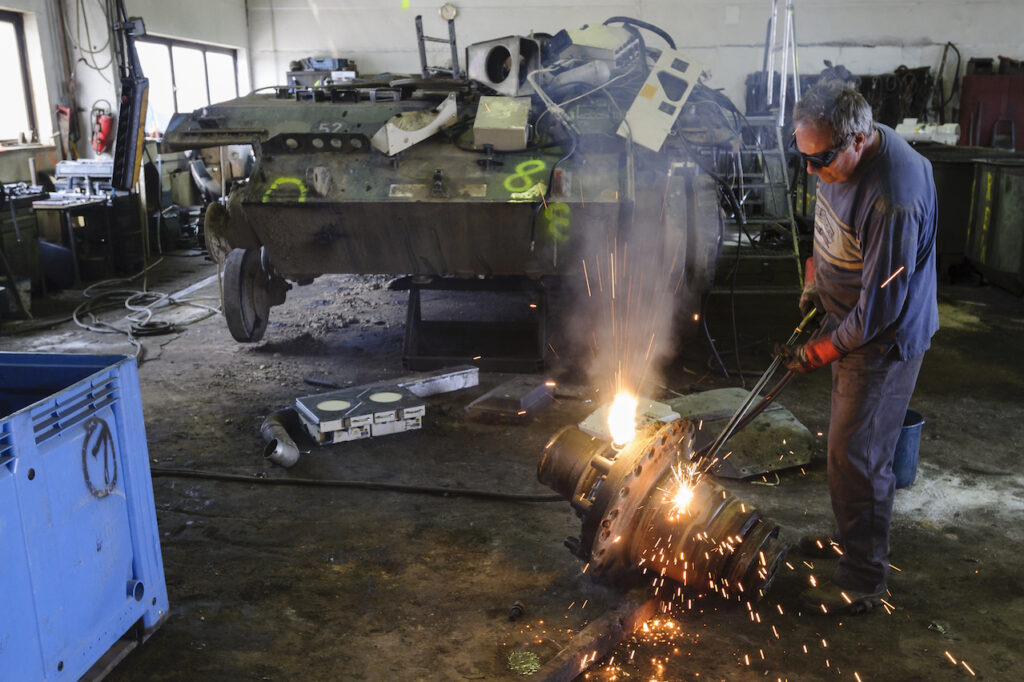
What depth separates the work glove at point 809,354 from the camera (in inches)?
116

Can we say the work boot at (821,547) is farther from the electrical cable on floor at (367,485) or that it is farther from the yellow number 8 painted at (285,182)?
the yellow number 8 painted at (285,182)

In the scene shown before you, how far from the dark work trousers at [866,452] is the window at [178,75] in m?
11.4

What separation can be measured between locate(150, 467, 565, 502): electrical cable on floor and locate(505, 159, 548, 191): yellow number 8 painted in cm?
200

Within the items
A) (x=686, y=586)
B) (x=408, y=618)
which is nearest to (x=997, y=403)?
(x=686, y=586)

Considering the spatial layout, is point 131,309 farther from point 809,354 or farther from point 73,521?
point 809,354

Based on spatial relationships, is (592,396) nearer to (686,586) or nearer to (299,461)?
(299,461)

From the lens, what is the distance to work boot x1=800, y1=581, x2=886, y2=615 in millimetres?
3033

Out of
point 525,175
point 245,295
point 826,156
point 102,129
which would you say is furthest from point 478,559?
point 102,129

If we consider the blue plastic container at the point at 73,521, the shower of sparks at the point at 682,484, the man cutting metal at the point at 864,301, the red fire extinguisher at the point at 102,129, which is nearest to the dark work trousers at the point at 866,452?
the man cutting metal at the point at 864,301

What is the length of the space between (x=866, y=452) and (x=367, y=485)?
7.58 ft

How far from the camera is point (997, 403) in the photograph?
535 centimetres

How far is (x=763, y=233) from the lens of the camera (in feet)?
22.7

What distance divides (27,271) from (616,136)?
245 inches

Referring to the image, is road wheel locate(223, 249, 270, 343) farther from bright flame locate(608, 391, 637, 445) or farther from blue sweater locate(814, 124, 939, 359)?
blue sweater locate(814, 124, 939, 359)
